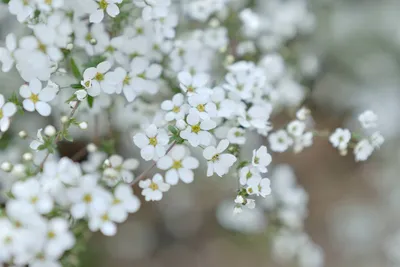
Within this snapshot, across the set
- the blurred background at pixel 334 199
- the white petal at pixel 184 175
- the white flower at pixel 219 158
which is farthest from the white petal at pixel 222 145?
the blurred background at pixel 334 199

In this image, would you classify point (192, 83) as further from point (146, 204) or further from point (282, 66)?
point (146, 204)

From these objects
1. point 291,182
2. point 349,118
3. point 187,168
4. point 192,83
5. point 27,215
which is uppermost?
point 349,118

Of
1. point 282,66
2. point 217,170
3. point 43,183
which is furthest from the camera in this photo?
point 282,66

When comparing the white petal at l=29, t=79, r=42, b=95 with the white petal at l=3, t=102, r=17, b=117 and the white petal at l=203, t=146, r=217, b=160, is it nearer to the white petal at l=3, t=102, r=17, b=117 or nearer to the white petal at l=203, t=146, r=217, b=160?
the white petal at l=3, t=102, r=17, b=117

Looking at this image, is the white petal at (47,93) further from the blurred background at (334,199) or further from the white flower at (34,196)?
the blurred background at (334,199)

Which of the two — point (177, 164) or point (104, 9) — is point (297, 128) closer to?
point (177, 164)

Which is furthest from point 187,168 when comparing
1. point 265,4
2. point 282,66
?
point 265,4

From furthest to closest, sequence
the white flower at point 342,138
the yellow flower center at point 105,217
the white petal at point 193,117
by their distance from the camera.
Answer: the white flower at point 342,138, the white petal at point 193,117, the yellow flower center at point 105,217
